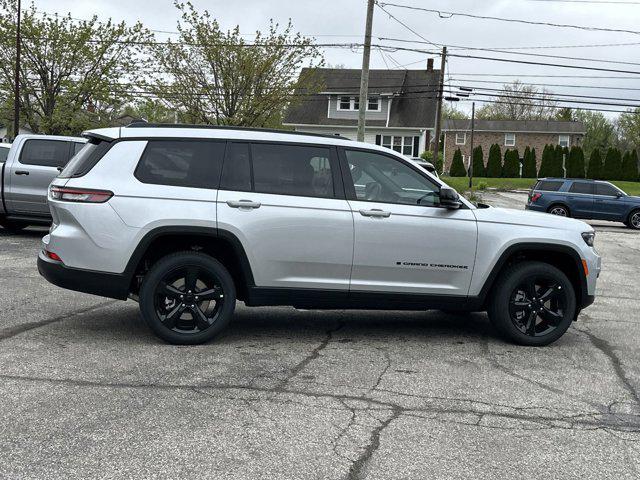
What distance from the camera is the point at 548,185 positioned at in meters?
27.1

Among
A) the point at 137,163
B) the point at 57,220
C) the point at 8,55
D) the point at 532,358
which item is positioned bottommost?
the point at 532,358

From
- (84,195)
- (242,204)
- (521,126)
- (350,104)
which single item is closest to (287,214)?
(242,204)

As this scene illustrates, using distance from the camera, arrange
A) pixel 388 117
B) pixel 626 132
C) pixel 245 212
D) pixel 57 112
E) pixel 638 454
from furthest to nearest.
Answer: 1. pixel 626 132
2. pixel 388 117
3. pixel 57 112
4. pixel 245 212
5. pixel 638 454

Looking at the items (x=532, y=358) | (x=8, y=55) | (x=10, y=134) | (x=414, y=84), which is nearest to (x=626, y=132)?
(x=414, y=84)

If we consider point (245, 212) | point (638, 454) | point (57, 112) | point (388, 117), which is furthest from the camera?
point (388, 117)

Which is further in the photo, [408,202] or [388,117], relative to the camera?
[388,117]

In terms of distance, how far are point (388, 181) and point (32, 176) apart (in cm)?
933

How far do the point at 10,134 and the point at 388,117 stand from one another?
88.4 feet

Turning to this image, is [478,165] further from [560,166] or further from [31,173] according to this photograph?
[31,173]

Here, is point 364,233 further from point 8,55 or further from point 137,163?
point 8,55

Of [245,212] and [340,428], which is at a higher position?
[245,212]

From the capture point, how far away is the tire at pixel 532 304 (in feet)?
22.2

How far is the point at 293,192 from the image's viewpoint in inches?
253

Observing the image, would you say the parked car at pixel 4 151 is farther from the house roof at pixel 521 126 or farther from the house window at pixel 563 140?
the house window at pixel 563 140
